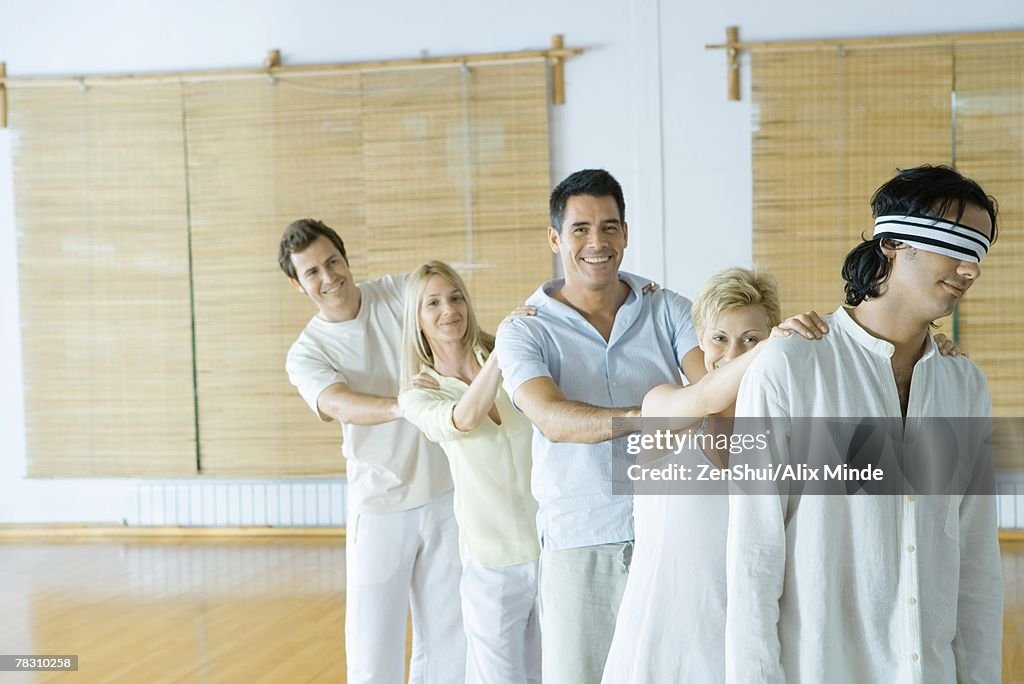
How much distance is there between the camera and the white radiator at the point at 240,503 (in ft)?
21.1

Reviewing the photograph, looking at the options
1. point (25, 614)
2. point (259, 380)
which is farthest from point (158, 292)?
point (25, 614)

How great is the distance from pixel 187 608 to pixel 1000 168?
4714mm

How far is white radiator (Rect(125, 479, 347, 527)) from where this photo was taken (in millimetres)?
6438

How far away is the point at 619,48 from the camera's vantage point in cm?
604

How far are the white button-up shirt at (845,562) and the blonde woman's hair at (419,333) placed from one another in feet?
5.18

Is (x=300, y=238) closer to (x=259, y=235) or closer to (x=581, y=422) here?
(x=581, y=422)

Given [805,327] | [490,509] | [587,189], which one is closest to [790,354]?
[805,327]

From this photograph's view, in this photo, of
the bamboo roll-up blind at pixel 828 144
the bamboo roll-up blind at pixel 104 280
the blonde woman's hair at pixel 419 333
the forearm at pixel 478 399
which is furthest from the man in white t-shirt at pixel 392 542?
the bamboo roll-up blind at pixel 104 280

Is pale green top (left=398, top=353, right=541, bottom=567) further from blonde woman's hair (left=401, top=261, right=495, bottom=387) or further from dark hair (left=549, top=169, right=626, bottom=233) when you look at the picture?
dark hair (left=549, top=169, right=626, bottom=233)

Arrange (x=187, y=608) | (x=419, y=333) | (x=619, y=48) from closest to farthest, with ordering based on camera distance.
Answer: (x=419, y=333) → (x=187, y=608) → (x=619, y=48)

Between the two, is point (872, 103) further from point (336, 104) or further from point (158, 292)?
point (158, 292)

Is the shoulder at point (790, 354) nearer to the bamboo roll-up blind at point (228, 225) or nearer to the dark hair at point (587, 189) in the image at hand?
the dark hair at point (587, 189)

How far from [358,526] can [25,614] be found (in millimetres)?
2560

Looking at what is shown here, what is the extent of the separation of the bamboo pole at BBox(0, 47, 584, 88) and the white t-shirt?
8.67 feet
